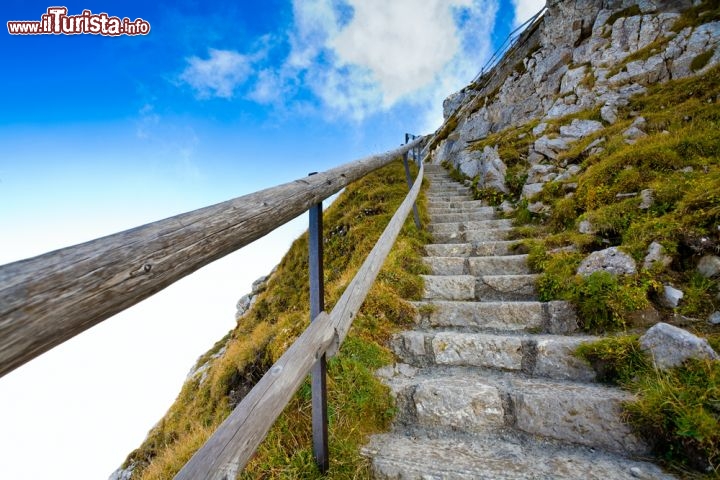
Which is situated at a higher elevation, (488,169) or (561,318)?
(488,169)

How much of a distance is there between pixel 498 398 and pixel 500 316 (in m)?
1.17

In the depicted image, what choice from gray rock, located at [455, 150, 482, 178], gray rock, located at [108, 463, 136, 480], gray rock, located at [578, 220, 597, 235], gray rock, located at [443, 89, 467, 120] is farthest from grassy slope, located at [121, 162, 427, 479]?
gray rock, located at [443, 89, 467, 120]

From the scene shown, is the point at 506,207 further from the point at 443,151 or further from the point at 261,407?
the point at 443,151

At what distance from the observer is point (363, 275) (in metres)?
2.82

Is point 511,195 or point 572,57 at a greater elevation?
point 572,57

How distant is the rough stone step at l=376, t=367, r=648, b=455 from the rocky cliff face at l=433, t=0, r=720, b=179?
634cm

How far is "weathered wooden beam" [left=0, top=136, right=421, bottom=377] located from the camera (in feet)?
2.13

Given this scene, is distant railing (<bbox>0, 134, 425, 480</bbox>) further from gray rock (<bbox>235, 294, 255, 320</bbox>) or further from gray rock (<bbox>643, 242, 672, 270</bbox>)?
gray rock (<bbox>235, 294, 255, 320</bbox>)

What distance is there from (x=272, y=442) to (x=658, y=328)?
295 centimetres

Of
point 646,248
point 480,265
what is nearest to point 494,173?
point 480,265

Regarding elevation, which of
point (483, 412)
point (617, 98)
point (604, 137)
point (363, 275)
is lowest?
point (483, 412)

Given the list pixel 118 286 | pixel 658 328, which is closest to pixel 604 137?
pixel 658 328

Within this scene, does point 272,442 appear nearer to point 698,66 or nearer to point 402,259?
point 402,259

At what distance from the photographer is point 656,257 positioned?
11.0 feet
